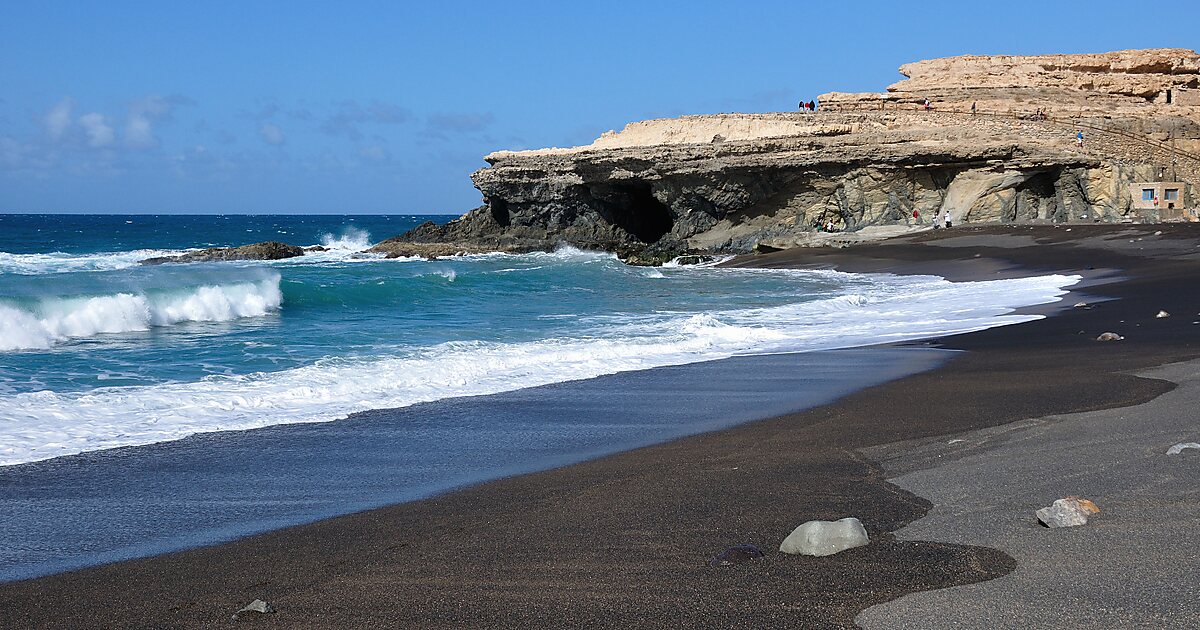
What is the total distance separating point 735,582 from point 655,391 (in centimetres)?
550

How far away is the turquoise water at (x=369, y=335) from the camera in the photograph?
27.1 ft

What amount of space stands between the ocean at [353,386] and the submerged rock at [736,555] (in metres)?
2.12

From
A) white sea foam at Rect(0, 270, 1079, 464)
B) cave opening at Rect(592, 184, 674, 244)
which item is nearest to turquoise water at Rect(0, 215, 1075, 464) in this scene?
white sea foam at Rect(0, 270, 1079, 464)

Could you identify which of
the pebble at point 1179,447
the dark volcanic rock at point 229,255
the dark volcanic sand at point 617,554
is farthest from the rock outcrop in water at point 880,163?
the pebble at point 1179,447

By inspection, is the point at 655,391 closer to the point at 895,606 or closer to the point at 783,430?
the point at 783,430

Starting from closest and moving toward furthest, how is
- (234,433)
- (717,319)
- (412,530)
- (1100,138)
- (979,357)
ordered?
1. (412,530)
2. (234,433)
3. (979,357)
4. (717,319)
5. (1100,138)

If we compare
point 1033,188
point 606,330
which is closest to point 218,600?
point 606,330

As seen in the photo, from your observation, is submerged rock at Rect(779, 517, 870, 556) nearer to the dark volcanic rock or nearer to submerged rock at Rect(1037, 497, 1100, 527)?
submerged rock at Rect(1037, 497, 1100, 527)

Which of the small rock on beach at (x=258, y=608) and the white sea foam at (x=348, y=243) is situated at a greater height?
the white sea foam at (x=348, y=243)

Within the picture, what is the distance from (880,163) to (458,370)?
26964mm

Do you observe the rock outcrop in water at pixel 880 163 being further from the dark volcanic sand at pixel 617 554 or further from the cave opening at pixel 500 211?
the dark volcanic sand at pixel 617 554

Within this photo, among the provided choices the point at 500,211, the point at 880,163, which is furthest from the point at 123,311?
the point at 500,211

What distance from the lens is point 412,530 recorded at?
14.9 feet

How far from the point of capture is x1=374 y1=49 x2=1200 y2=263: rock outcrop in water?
107 feet
